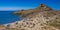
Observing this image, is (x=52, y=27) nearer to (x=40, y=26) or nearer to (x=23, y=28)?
(x=40, y=26)

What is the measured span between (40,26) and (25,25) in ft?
6.72

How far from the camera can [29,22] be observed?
14.4 metres

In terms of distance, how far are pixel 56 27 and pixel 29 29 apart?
6.75 ft

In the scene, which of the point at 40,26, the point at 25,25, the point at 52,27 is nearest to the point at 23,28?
the point at 25,25

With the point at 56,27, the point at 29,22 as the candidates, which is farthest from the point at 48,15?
the point at 56,27

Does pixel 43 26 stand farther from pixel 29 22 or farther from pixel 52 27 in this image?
pixel 29 22

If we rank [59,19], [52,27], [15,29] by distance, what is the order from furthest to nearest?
[15,29]
[59,19]
[52,27]

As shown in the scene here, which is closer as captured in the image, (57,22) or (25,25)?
(57,22)

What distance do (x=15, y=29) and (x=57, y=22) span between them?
10.5 feet

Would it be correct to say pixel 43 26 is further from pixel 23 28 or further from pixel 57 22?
pixel 23 28

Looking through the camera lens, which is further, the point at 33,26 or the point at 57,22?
the point at 33,26

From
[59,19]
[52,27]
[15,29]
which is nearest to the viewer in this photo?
[52,27]

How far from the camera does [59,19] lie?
12.7m

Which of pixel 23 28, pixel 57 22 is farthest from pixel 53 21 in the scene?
pixel 23 28
